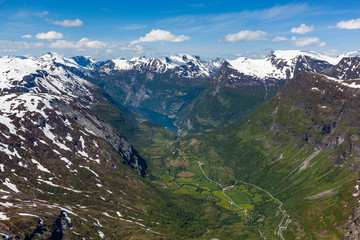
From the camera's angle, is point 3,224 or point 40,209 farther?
point 40,209

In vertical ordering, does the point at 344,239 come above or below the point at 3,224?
below

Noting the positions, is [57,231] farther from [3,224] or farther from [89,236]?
[3,224]

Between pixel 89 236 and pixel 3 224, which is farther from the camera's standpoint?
pixel 89 236

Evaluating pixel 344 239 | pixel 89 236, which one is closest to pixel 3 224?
pixel 89 236

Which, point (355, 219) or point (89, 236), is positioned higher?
point (355, 219)

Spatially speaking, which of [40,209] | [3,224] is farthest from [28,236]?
[40,209]

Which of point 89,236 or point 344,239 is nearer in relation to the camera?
point 344,239

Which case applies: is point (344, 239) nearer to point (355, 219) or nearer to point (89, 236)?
point (355, 219)

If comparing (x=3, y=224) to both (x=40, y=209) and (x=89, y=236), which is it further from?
(x=89, y=236)

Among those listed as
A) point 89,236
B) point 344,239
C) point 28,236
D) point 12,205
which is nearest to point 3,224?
point 28,236
